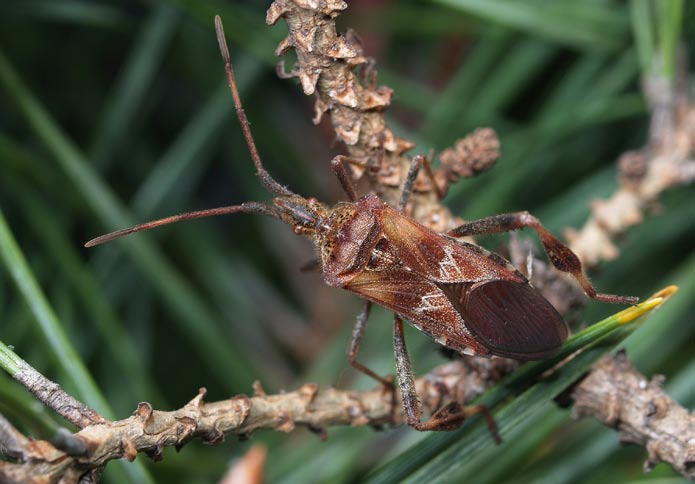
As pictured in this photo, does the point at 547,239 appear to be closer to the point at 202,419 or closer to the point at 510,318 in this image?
the point at 510,318

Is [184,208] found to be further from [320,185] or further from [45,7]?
[45,7]

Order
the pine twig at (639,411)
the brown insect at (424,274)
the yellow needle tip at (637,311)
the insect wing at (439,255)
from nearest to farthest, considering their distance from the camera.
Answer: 1. the yellow needle tip at (637,311)
2. the pine twig at (639,411)
3. the brown insect at (424,274)
4. the insect wing at (439,255)

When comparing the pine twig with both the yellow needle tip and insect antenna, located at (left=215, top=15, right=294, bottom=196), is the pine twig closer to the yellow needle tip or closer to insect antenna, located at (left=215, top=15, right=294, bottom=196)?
the yellow needle tip

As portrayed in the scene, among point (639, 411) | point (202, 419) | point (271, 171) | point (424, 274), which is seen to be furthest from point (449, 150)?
point (271, 171)

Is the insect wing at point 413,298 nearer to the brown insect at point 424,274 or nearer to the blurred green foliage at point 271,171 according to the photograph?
the brown insect at point 424,274

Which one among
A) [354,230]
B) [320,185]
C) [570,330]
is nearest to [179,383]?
[320,185]

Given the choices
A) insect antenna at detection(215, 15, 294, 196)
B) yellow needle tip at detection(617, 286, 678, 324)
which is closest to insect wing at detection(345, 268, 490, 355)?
insect antenna at detection(215, 15, 294, 196)

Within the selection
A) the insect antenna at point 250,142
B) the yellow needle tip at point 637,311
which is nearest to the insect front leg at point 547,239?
the yellow needle tip at point 637,311
